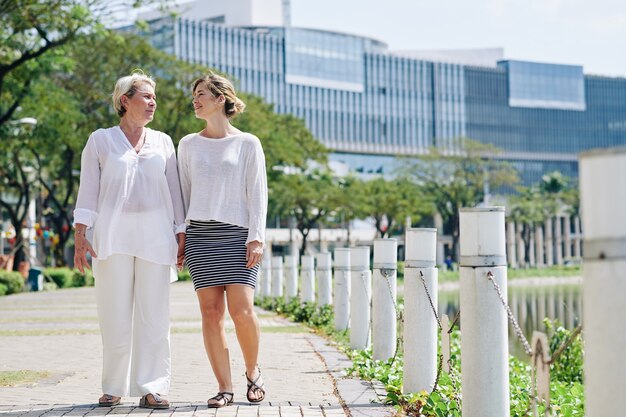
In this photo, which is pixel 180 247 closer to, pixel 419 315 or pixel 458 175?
pixel 419 315

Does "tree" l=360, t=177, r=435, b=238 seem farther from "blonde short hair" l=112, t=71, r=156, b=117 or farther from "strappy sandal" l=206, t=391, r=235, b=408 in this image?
"strappy sandal" l=206, t=391, r=235, b=408

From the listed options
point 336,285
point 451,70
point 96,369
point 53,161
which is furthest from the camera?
point 451,70

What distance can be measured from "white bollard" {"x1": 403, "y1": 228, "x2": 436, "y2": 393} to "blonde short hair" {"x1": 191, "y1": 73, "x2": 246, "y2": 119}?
1.33m

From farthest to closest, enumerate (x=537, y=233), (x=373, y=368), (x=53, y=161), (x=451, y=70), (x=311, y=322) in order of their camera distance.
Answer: (x=451, y=70) → (x=537, y=233) → (x=53, y=161) → (x=311, y=322) → (x=373, y=368)

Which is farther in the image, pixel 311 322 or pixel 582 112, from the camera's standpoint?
pixel 582 112

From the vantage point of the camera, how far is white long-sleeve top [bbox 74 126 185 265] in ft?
22.6

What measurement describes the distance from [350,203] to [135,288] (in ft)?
212

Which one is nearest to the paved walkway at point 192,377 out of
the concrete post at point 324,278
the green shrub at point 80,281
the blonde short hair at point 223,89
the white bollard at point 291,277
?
the concrete post at point 324,278

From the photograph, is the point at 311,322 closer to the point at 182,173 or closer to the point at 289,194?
the point at 182,173

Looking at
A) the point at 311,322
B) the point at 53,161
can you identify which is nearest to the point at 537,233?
the point at 53,161

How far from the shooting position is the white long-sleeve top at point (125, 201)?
22.6ft

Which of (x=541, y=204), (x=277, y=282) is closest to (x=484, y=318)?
(x=277, y=282)

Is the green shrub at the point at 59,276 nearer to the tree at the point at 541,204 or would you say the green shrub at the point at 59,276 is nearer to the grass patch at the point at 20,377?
the grass patch at the point at 20,377

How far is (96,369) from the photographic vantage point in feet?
31.2
